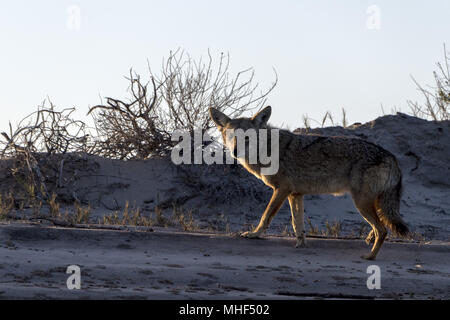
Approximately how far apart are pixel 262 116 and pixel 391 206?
1875 millimetres

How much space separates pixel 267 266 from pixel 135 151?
19.7 ft

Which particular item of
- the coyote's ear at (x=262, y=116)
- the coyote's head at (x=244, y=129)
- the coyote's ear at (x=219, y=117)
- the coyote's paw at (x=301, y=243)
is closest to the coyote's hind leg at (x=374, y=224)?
the coyote's paw at (x=301, y=243)

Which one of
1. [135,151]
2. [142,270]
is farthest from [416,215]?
[142,270]

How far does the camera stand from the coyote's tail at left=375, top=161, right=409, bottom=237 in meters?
7.10

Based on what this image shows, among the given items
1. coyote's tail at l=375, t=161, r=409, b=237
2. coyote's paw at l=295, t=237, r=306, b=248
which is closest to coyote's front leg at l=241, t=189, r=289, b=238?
coyote's paw at l=295, t=237, r=306, b=248

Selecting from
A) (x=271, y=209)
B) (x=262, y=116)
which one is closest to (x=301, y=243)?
(x=271, y=209)

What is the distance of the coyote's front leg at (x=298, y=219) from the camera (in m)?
7.37

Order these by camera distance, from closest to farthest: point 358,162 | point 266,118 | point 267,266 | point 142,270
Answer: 1. point 142,270
2. point 267,266
3. point 358,162
4. point 266,118

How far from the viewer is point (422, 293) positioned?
18.8 ft

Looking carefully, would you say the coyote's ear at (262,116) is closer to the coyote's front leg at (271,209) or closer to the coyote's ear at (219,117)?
the coyote's ear at (219,117)

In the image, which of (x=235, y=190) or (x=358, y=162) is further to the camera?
(x=235, y=190)

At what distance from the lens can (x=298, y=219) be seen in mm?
7539
